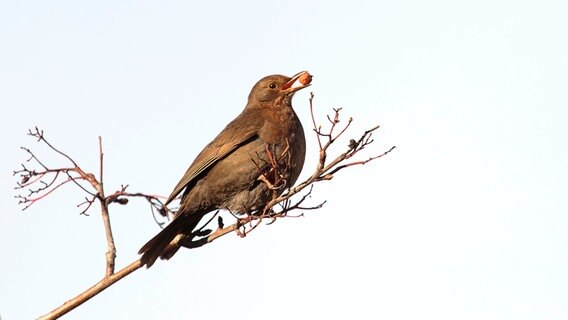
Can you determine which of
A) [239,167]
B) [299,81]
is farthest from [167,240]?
[299,81]

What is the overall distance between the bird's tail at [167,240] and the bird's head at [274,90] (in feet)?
5.76

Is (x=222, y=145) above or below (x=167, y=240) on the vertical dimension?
above

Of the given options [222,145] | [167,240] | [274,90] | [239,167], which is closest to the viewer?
[167,240]

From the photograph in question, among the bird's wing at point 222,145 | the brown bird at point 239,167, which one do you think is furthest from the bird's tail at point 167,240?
the bird's wing at point 222,145

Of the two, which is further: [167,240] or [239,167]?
[239,167]

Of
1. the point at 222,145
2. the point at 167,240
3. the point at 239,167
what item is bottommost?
the point at 167,240

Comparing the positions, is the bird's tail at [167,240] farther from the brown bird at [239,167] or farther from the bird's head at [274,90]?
the bird's head at [274,90]

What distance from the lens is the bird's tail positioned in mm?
5955

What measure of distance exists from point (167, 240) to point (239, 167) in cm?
109

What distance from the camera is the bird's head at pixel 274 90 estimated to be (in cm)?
859

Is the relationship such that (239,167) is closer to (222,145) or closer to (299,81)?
(222,145)

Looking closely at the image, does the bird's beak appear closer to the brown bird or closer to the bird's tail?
the brown bird

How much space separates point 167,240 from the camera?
678 centimetres

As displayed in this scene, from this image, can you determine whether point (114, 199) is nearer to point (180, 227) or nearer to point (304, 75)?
point (180, 227)
